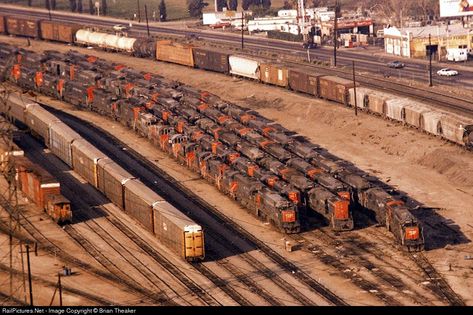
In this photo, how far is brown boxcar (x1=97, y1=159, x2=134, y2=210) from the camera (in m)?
71.3

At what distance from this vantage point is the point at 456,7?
164 metres

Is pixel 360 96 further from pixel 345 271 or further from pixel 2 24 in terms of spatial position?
pixel 2 24

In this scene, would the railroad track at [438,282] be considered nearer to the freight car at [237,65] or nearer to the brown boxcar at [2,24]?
the freight car at [237,65]

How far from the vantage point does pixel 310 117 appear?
10312 cm

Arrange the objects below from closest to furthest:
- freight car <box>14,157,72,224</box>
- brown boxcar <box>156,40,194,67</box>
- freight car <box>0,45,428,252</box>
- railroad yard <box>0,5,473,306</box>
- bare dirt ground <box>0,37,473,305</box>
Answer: railroad yard <box>0,5,473,306</box>, bare dirt ground <box>0,37,473,305</box>, freight car <box>14,157,72,224</box>, freight car <box>0,45,428,252</box>, brown boxcar <box>156,40,194,67</box>

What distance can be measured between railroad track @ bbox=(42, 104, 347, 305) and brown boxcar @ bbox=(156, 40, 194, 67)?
3016cm

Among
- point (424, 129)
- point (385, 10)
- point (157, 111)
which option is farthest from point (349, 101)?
point (385, 10)

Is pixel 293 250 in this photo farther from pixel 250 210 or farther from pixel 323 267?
pixel 250 210

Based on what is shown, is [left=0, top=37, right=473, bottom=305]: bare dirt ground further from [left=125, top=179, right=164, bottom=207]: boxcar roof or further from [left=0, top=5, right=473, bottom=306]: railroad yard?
[left=125, top=179, right=164, bottom=207]: boxcar roof

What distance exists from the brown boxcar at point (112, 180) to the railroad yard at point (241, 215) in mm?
185

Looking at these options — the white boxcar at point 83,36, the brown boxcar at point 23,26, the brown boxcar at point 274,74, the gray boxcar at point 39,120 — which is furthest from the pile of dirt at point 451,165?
the brown boxcar at point 23,26

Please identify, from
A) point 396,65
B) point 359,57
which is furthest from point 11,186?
point 359,57

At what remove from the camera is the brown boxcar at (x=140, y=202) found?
6594 cm

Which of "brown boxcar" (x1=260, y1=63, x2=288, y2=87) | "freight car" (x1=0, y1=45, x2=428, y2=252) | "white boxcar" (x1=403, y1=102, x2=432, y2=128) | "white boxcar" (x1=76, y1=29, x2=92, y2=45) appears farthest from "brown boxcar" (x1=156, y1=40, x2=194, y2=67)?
"white boxcar" (x1=403, y1=102, x2=432, y2=128)
